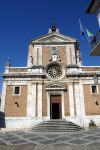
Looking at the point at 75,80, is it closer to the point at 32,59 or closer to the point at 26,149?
the point at 32,59

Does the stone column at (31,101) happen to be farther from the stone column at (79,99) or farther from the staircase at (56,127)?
the stone column at (79,99)

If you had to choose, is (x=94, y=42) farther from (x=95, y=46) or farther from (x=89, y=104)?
(x=89, y=104)

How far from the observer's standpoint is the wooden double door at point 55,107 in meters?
20.5

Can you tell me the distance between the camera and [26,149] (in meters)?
5.33

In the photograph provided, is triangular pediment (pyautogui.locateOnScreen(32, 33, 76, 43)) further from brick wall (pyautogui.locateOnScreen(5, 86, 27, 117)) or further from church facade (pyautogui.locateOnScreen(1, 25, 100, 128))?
brick wall (pyautogui.locateOnScreen(5, 86, 27, 117))

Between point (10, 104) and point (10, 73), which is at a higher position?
point (10, 73)

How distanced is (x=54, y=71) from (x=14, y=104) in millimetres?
6473

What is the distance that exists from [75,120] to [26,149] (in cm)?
1472

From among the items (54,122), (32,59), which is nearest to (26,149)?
(54,122)

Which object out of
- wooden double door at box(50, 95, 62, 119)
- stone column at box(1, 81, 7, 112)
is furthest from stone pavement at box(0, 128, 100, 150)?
wooden double door at box(50, 95, 62, 119)

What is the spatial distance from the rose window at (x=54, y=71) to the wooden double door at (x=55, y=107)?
8.29 feet

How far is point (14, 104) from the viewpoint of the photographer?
19.8m

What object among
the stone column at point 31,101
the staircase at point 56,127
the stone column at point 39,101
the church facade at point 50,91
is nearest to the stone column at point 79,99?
the church facade at point 50,91

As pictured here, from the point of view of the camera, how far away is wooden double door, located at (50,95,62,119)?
67.2 ft
